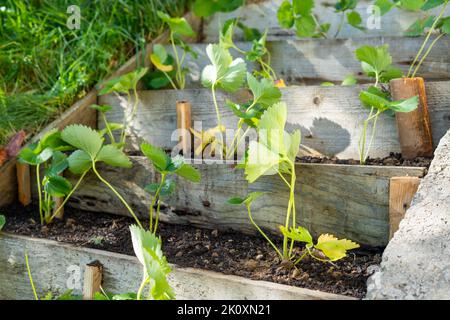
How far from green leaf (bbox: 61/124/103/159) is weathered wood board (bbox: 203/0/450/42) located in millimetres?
861

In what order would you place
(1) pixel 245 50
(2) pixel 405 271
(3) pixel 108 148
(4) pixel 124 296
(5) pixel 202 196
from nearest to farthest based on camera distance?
(2) pixel 405 271 → (4) pixel 124 296 → (3) pixel 108 148 → (5) pixel 202 196 → (1) pixel 245 50

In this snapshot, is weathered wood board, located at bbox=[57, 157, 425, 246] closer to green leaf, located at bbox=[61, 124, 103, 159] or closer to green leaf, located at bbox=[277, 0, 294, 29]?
green leaf, located at bbox=[61, 124, 103, 159]

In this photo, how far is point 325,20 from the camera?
2260 mm

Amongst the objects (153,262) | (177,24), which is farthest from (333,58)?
(153,262)

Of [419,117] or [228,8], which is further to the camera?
[228,8]

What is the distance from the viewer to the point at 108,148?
1447mm

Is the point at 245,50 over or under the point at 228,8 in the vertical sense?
under

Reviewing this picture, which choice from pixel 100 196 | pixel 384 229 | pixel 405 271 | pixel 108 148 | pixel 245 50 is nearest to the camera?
pixel 405 271

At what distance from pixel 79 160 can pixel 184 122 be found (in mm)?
381

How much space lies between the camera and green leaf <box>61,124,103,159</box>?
4.62 feet

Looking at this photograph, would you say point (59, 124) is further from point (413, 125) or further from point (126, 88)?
point (413, 125)
